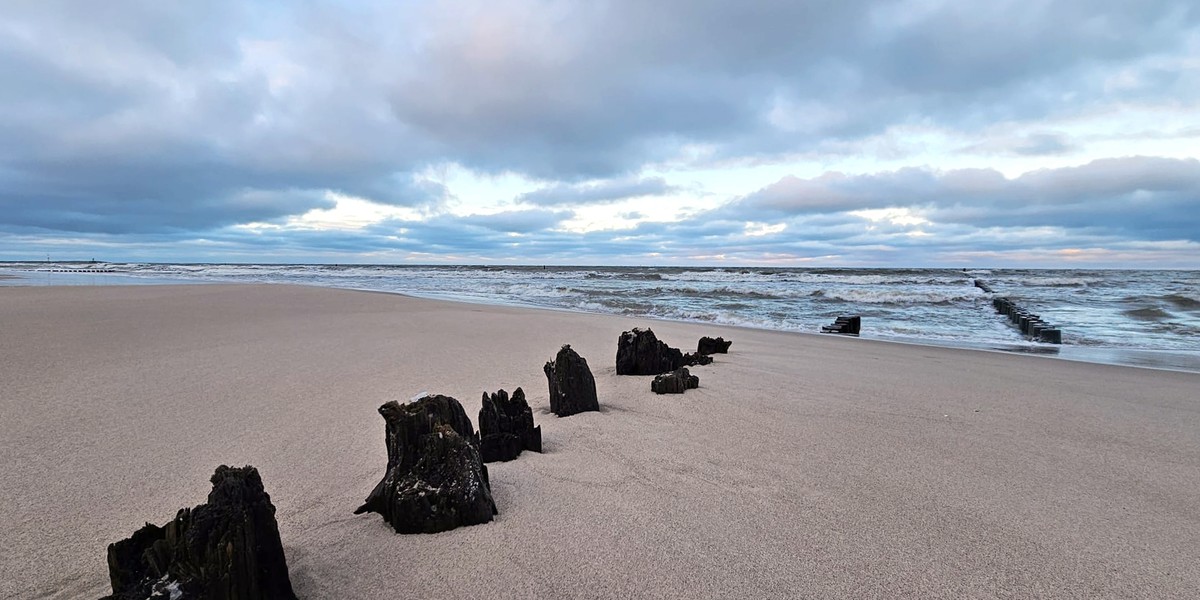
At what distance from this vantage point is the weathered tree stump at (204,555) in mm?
1719

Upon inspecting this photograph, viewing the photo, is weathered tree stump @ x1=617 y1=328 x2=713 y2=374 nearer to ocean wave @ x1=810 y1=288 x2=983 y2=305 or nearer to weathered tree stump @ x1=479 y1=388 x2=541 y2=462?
weathered tree stump @ x1=479 y1=388 x2=541 y2=462

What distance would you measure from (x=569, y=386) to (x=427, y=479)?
206 cm

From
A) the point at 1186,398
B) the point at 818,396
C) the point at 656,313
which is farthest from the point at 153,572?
the point at 656,313

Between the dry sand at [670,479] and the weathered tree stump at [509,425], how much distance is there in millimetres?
171

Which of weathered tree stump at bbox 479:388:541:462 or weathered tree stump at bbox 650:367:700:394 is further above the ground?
weathered tree stump at bbox 479:388:541:462

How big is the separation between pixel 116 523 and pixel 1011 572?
3.62 meters

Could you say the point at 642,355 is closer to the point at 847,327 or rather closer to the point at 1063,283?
the point at 847,327

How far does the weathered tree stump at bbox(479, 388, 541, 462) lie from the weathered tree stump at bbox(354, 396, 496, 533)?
70 centimetres

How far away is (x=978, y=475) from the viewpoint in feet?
10.8

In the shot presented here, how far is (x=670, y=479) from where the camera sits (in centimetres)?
311

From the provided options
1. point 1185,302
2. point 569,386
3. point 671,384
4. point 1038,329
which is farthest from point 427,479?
point 1185,302

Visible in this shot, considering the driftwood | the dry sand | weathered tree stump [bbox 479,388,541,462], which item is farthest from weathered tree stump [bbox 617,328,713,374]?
the driftwood

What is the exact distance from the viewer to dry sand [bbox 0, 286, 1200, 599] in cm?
217

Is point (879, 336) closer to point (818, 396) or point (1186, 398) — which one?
point (1186, 398)
